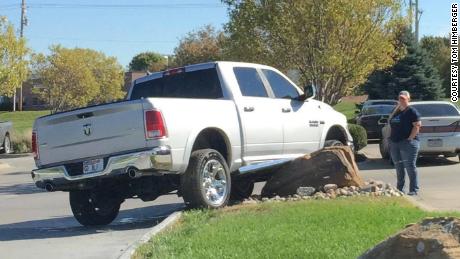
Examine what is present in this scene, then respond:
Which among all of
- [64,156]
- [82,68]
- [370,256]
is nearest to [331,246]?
[370,256]

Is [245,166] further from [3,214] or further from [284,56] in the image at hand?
[284,56]

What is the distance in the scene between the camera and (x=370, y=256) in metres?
4.87

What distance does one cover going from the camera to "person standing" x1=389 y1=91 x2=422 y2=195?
11523 mm

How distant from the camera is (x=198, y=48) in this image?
5225 centimetres

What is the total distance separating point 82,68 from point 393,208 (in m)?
50.4

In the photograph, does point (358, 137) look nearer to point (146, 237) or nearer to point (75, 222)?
point (75, 222)

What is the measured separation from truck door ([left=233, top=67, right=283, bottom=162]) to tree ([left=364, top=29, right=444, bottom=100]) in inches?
1451

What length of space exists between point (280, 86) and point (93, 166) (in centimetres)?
366

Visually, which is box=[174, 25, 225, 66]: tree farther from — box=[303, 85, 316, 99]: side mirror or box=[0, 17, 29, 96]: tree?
box=[303, 85, 316, 99]: side mirror

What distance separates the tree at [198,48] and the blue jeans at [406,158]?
38.0 metres

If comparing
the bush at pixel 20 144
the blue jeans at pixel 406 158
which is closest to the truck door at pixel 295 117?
the blue jeans at pixel 406 158

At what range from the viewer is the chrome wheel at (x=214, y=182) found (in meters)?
9.39

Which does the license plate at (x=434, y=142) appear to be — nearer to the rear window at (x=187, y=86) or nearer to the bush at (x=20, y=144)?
the rear window at (x=187, y=86)

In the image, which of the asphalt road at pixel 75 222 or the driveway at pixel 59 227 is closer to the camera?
the driveway at pixel 59 227
